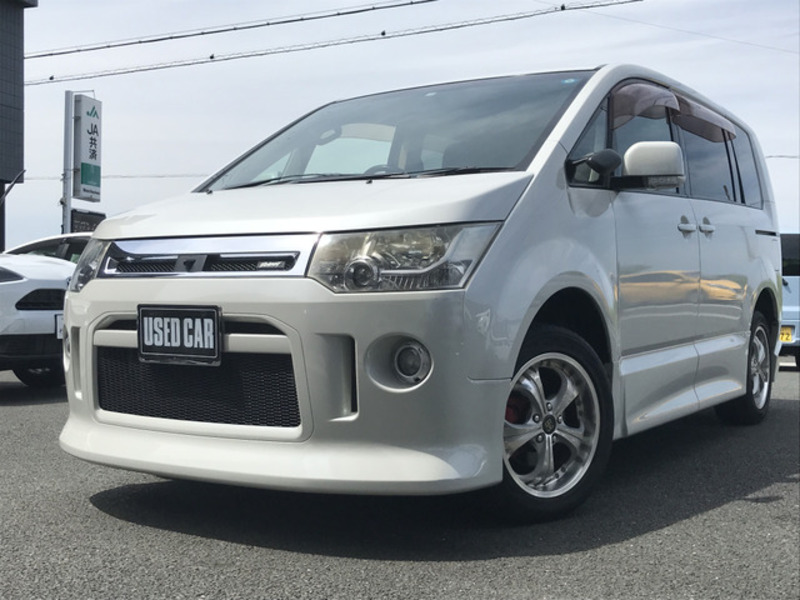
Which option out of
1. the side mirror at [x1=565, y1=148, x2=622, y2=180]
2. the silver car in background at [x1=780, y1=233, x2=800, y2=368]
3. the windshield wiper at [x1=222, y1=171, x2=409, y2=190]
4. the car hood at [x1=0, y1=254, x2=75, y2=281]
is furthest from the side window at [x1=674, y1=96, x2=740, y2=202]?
the silver car in background at [x1=780, y1=233, x2=800, y2=368]

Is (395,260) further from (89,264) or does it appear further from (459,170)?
(89,264)

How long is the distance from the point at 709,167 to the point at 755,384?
1.50m

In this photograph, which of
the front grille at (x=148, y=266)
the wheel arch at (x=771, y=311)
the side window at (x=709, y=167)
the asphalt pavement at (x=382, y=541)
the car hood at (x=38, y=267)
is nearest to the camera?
the asphalt pavement at (x=382, y=541)

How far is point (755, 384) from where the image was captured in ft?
19.7

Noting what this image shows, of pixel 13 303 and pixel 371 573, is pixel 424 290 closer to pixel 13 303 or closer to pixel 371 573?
pixel 371 573

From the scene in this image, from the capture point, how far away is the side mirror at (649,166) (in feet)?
13.0

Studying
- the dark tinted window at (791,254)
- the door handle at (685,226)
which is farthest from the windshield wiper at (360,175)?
the dark tinted window at (791,254)

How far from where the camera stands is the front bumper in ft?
9.97

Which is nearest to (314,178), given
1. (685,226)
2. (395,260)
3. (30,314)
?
(395,260)

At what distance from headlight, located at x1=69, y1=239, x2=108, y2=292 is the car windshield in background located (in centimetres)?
76

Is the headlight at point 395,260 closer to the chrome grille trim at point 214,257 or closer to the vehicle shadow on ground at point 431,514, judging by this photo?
the chrome grille trim at point 214,257

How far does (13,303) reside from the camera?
6852mm

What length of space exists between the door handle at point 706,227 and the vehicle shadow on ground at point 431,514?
1135 mm

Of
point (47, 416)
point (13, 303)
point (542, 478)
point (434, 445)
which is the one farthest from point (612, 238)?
point (13, 303)
